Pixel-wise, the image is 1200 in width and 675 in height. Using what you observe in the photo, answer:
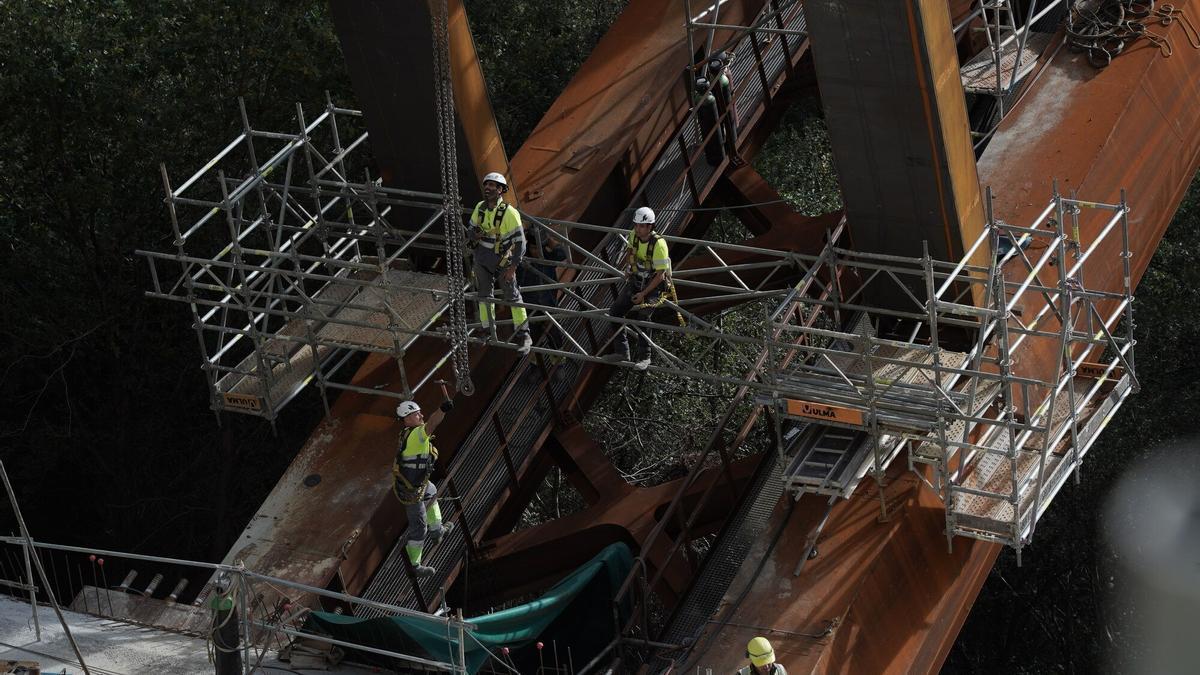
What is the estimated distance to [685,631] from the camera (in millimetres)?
21203

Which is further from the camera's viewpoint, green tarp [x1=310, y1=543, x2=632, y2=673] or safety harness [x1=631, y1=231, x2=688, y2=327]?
safety harness [x1=631, y1=231, x2=688, y2=327]

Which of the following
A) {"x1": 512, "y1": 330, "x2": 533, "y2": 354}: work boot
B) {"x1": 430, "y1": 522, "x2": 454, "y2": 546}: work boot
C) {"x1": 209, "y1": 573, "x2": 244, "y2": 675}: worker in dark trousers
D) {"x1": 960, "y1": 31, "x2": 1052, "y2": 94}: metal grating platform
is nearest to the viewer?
{"x1": 209, "y1": 573, "x2": 244, "y2": 675}: worker in dark trousers

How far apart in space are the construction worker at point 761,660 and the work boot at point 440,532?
197 inches

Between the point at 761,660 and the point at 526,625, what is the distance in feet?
12.8

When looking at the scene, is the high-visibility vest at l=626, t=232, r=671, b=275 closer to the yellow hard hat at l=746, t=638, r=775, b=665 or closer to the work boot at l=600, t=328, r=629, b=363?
the work boot at l=600, t=328, r=629, b=363

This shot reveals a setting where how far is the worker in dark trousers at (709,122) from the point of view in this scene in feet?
87.9

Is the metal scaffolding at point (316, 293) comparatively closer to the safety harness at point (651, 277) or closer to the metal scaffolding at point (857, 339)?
the metal scaffolding at point (857, 339)

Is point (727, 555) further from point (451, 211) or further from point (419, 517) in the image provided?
point (451, 211)

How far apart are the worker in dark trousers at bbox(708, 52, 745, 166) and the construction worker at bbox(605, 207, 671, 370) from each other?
18.5ft

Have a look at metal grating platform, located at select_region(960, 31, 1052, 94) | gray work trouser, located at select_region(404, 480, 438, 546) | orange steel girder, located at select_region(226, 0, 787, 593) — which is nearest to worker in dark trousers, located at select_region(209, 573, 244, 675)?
gray work trouser, located at select_region(404, 480, 438, 546)

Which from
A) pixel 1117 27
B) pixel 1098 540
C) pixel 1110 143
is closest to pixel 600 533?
pixel 1110 143

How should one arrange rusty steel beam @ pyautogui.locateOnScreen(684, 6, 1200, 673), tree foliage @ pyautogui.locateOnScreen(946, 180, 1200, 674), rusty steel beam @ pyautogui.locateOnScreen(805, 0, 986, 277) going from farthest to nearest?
tree foliage @ pyautogui.locateOnScreen(946, 180, 1200, 674) → rusty steel beam @ pyautogui.locateOnScreen(805, 0, 986, 277) → rusty steel beam @ pyautogui.locateOnScreen(684, 6, 1200, 673)

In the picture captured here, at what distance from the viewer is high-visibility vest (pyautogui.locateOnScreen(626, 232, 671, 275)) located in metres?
21.5

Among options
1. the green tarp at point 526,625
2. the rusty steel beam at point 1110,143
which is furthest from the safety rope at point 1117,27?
the green tarp at point 526,625
